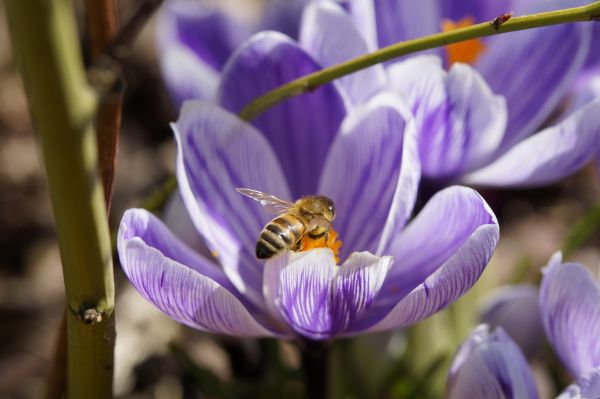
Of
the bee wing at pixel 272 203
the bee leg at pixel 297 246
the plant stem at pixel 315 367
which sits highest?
the bee wing at pixel 272 203

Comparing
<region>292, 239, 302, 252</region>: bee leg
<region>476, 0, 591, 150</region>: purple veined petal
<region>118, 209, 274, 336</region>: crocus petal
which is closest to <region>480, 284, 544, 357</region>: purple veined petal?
<region>476, 0, 591, 150</region>: purple veined petal

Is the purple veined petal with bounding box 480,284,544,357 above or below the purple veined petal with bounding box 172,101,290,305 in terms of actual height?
below

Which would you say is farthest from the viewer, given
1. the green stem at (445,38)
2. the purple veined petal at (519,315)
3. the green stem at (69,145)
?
the purple veined petal at (519,315)

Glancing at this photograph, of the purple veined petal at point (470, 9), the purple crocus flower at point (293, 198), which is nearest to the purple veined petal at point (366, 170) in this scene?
the purple crocus flower at point (293, 198)

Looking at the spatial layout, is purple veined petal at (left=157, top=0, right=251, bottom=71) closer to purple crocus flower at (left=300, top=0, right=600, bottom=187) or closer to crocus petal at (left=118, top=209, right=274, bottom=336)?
purple crocus flower at (left=300, top=0, right=600, bottom=187)

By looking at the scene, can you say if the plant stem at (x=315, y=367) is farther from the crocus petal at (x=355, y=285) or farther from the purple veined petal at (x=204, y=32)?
the purple veined petal at (x=204, y=32)

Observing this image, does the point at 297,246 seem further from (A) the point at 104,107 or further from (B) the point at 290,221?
(A) the point at 104,107

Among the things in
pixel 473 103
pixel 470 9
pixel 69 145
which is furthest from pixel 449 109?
pixel 69 145

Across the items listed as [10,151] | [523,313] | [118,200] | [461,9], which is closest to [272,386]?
[523,313]
